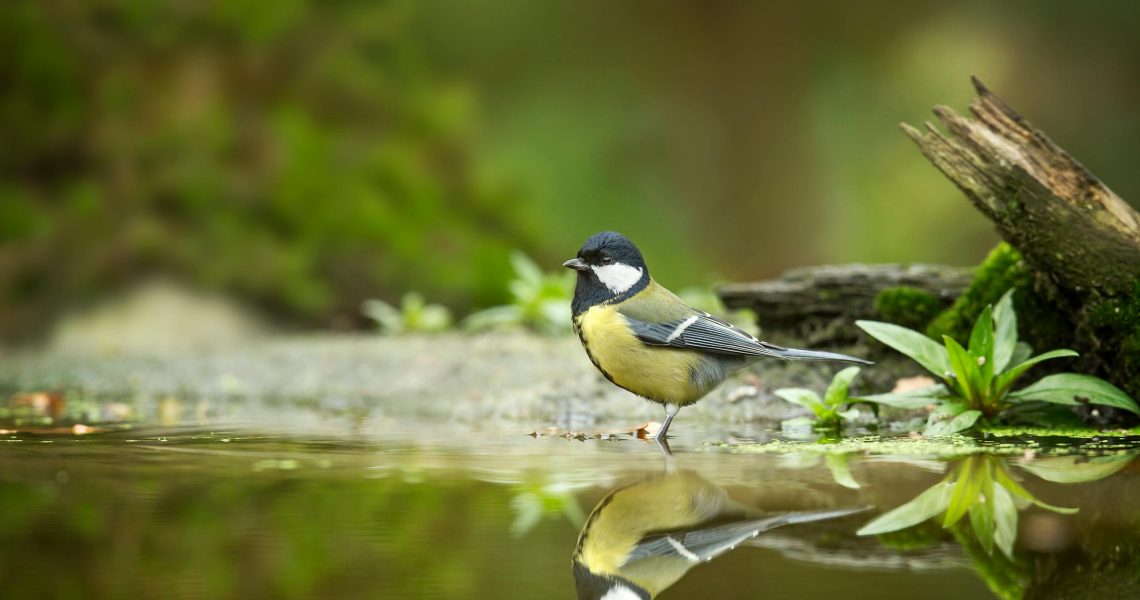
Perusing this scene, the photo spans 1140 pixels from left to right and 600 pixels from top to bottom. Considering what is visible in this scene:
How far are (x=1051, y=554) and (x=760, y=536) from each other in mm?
601

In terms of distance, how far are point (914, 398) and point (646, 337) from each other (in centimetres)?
113

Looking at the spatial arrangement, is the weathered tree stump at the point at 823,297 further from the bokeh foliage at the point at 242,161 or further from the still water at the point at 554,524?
the bokeh foliage at the point at 242,161

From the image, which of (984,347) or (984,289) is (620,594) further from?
(984,289)

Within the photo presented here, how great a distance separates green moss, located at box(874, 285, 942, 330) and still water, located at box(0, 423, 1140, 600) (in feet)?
4.85

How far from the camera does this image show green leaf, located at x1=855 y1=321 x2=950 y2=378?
15.0 ft

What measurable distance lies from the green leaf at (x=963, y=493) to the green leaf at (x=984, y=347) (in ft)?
3.13

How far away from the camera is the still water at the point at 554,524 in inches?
83.7

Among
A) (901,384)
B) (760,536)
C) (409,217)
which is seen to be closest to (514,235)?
(409,217)

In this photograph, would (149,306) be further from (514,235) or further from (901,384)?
(901,384)

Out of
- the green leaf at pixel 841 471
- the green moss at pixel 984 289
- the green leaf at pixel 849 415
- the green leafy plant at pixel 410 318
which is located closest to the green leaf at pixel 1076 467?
the green leaf at pixel 841 471

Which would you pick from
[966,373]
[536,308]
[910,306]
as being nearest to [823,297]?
[910,306]

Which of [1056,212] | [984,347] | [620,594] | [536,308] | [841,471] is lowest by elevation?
[620,594]

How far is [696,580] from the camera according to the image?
2148 millimetres

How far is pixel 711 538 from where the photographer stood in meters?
2.51
